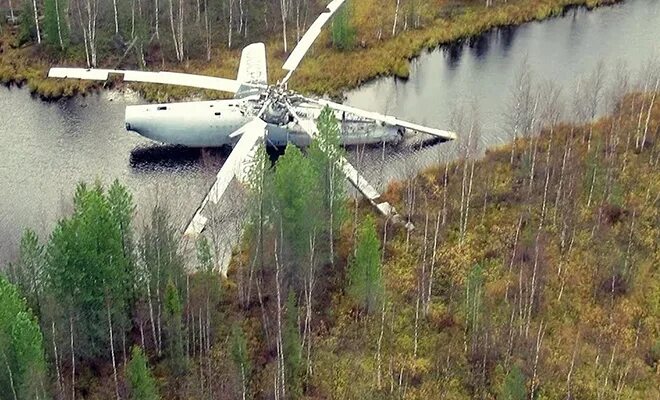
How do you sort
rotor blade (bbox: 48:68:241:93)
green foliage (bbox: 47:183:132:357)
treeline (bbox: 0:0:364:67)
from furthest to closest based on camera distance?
1. treeline (bbox: 0:0:364:67)
2. rotor blade (bbox: 48:68:241:93)
3. green foliage (bbox: 47:183:132:357)

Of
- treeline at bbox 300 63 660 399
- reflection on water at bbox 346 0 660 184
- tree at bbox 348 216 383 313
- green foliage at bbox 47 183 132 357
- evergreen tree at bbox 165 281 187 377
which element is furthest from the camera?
reflection on water at bbox 346 0 660 184

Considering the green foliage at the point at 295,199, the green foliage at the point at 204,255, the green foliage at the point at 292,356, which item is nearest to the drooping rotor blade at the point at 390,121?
the green foliage at the point at 295,199

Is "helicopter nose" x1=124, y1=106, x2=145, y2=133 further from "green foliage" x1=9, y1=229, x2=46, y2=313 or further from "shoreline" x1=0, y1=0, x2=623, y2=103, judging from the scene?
"green foliage" x1=9, y1=229, x2=46, y2=313

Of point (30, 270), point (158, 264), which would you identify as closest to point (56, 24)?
point (158, 264)

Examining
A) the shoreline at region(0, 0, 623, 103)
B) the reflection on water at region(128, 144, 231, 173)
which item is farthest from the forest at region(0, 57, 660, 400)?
the shoreline at region(0, 0, 623, 103)

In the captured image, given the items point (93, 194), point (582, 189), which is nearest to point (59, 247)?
point (93, 194)

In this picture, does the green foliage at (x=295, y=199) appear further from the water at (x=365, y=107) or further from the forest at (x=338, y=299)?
the water at (x=365, y=107)

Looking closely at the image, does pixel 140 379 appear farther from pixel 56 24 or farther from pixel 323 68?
pixel 56 24
